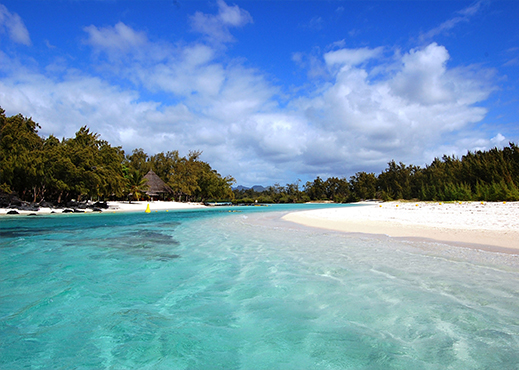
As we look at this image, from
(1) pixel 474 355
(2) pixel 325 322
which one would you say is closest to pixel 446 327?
(1) pixel 474 355

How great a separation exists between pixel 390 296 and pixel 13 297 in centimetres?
583

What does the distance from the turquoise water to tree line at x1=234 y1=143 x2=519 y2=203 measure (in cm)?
2398

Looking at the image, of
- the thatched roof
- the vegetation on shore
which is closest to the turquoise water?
the vegetation on shore

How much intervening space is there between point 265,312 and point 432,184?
45.1 m

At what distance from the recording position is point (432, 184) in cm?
4156

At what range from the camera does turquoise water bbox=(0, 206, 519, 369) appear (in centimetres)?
276

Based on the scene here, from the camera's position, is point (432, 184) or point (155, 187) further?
point (155, 187)

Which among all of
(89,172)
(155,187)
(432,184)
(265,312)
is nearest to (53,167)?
(89,172)

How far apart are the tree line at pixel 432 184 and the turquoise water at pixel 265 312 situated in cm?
2398

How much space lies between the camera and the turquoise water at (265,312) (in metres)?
2.76

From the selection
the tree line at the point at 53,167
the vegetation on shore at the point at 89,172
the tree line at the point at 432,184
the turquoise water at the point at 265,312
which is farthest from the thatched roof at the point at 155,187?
the turquoise water at the point at 265,312

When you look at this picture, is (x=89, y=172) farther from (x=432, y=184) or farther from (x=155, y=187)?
(x=432, y=184)

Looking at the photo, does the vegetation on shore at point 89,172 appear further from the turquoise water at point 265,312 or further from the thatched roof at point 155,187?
the turquoise water at point 265,312

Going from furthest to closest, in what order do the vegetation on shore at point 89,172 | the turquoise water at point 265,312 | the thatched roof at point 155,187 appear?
1. the thatched roof at point 155,187
2. the vegetation on shore at point 89,172
3. the turquoise water at point 265,312
